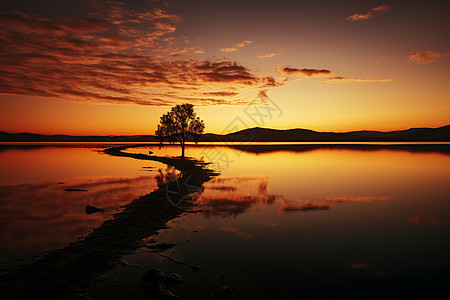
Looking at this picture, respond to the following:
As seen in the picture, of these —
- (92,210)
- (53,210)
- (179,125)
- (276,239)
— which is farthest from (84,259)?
(179,125)

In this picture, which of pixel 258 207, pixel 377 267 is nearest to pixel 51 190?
pixel 258 207

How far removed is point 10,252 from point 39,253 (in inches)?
64.2

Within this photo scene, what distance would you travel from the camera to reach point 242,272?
12.2 meters

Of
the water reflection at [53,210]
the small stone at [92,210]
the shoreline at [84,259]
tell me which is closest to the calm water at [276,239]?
the water reflection at [53,210]

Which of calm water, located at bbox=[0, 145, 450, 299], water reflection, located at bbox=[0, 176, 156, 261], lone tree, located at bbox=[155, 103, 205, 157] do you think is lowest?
calm water, located at bbox=[0, 145, 450, 299]

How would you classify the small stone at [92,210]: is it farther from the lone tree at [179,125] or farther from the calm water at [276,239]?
the lone tree at [179,125]

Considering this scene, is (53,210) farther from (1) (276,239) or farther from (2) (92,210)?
(1) (276,239)

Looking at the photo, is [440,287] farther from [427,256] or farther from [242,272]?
[242,272]

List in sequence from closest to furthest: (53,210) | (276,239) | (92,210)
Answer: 1. (276,239)
2. (92,210)
3. (53,210)

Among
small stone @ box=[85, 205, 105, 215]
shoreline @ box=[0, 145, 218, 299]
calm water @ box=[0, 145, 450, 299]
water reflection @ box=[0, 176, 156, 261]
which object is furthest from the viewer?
small stone @ box=[85, 205, 105, 215]

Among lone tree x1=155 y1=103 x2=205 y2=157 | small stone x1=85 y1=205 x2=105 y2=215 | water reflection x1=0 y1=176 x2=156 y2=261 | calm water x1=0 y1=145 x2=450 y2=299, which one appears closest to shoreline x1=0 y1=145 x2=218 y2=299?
calm water x1=0 y1=145 x2=450 y2=299

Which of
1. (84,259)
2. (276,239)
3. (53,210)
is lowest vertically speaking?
(276,239)

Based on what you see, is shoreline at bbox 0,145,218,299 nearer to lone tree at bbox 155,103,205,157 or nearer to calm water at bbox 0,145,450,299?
calm water at bbox 0,145,450,299

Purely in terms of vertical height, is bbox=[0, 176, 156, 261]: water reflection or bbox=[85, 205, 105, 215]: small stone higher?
bbox=[85, 205, 105, 215]: small stone
